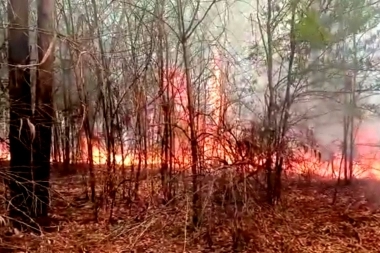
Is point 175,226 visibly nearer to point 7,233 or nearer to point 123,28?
point 7,233

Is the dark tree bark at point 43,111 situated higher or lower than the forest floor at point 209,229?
higher

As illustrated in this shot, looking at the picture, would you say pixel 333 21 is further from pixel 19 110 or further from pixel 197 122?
pixel 19 110

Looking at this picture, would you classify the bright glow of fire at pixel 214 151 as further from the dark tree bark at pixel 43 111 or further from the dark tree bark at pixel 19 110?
the dark tree bark at pixel 43 111

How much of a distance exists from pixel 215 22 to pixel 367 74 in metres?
1.93

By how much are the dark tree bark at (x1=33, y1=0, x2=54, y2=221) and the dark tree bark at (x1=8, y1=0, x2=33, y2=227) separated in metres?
0.11

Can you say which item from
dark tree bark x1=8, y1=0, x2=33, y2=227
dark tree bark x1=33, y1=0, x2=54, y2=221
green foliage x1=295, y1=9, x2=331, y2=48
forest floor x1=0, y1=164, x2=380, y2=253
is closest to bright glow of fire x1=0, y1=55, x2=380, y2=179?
dark tree bark x1=8, y1=0, x2=33, y2=227

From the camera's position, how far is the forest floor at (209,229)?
4.21 meters

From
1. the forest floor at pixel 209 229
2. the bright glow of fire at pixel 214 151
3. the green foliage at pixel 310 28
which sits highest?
the green foliage at pixel 310 28

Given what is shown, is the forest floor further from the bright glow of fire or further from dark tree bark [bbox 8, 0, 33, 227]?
the bright glow of fire

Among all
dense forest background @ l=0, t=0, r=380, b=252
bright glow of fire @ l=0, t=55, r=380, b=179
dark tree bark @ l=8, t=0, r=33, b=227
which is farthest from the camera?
bright glow of fire @ l=0, t=55, r=380, b=179

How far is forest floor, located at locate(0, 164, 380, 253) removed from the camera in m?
4.21

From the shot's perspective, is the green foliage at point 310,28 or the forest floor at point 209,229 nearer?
the forest floor at point 209,229

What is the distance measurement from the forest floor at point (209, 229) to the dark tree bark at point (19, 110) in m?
0.33

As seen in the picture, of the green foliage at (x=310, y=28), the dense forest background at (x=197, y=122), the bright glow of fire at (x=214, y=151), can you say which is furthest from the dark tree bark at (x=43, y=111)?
the green foliage at (x=310, y=28)
